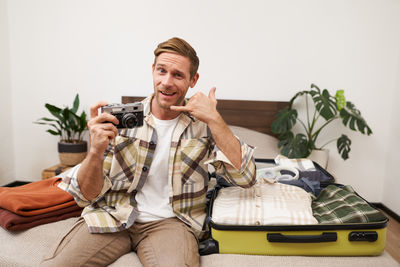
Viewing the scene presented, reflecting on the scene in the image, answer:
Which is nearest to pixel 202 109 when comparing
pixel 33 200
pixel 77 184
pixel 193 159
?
pixel 193 159

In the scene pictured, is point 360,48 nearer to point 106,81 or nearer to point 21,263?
point 106,81

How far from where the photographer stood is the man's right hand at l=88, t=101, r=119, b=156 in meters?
1.02

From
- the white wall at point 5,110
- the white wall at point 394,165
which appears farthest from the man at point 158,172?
the white wall at point 5,110

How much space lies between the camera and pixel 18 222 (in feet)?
3.95

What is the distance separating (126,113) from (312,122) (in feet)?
5.93

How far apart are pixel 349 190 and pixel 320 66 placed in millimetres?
1472

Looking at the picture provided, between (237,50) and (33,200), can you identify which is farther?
(237,50)

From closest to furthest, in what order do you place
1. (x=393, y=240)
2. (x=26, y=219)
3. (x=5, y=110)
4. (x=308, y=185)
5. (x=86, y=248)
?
(x=86, y=248) < (x=26, y=219) < (x=308, y=185) < (x=393, y=240) < (x=5, y=110)

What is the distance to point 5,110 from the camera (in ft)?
9.21

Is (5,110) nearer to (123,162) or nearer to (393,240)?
(123,162)

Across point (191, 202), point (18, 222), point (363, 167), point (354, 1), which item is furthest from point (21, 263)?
point (354, 1)

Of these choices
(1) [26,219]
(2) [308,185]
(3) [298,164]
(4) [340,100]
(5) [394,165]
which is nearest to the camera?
(1) [26,219]

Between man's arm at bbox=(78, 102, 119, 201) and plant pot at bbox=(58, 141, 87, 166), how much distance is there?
153 cm

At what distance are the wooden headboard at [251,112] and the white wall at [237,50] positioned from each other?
0.09 m
